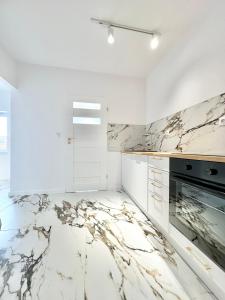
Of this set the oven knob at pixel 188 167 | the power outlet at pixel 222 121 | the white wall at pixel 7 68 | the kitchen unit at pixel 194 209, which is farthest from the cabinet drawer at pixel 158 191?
the white wall at pixel 7 68

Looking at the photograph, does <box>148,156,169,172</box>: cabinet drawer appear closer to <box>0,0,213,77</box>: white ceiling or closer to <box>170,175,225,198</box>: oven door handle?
<box>170,175,225,198</box>: oven door handle

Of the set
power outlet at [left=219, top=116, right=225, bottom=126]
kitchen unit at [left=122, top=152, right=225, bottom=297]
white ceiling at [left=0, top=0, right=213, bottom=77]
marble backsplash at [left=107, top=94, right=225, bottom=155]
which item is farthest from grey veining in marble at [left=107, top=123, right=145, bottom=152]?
power outlet at [left=219, top=116, right=225, bottom=126]

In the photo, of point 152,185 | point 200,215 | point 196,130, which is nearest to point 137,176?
point 152,185

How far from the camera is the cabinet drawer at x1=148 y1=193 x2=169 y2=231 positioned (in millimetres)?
1705

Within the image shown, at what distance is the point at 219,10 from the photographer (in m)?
1.81

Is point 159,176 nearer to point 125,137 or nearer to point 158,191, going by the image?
point 158,191

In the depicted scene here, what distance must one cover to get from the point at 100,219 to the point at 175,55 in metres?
2.64

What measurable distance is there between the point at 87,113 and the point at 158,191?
234 cm

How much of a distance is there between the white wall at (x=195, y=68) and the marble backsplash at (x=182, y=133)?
136 mm

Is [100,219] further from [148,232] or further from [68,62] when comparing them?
[68,62]

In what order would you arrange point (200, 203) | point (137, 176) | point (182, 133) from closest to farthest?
1. point (200, 203)
2. point (182, 133)
3. point (137, 176)

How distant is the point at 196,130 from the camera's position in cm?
216

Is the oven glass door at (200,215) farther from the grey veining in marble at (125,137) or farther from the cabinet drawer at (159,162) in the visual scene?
the grey veining in marble at (125,137)

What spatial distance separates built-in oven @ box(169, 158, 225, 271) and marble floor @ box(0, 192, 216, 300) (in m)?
0.31
